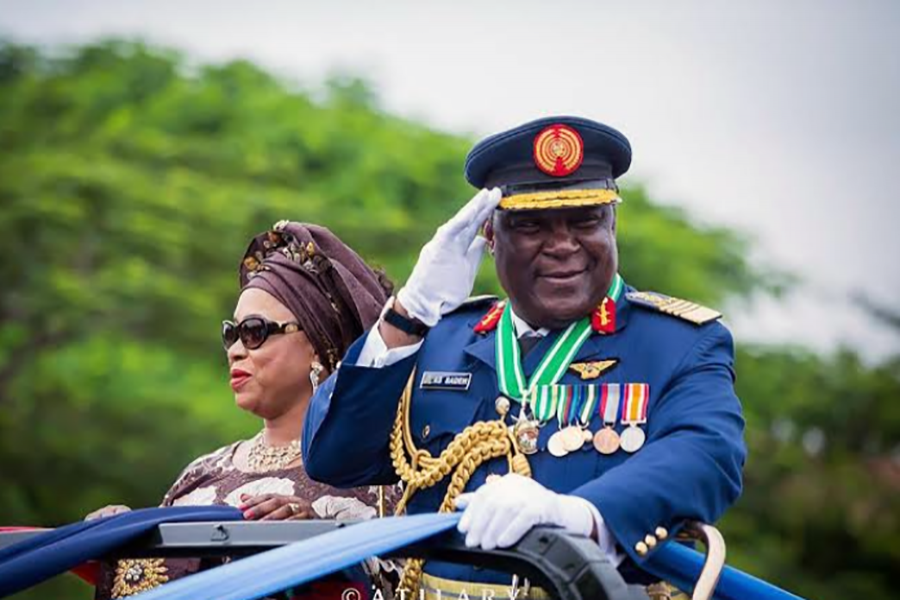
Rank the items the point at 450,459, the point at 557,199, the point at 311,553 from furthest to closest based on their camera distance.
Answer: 1. the point at 450,459
2. the point at 557,199
3. the point at 311,553

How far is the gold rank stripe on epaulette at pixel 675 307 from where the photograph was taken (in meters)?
5.24

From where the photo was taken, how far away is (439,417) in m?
5.39

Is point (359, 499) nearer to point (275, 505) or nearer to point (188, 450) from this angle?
point (275, 505)

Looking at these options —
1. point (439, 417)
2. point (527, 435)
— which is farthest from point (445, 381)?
point (527, 435)

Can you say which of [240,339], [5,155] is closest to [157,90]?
[5,155]

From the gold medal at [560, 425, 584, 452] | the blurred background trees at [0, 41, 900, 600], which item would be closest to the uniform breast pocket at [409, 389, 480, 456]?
the gold medal at [560, 425, 584, 452]

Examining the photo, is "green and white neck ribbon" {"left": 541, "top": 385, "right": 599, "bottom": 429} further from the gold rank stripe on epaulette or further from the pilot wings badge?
the gold rank stripe on epaulette

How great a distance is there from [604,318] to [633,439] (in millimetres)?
409

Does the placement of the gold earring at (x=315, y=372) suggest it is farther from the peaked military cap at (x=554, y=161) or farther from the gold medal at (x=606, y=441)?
the gold medal at (x=606, y=441)

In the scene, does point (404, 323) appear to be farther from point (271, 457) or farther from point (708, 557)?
point (271, 457)

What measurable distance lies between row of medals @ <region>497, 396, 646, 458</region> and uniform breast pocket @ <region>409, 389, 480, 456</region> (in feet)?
0.65

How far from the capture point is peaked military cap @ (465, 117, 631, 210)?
205 inches

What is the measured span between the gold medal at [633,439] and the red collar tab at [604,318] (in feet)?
1.11

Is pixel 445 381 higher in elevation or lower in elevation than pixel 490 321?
lower
